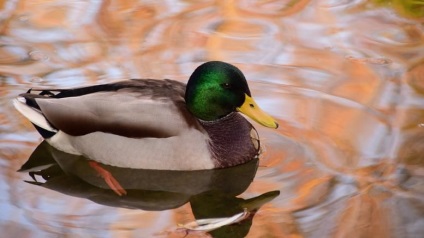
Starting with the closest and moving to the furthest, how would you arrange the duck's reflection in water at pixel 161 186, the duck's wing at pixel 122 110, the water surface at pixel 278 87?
the water surface at pixel 278 87 < the duck's reflection in water at pixel 161 186 < the duck's wing at pixel 122 110

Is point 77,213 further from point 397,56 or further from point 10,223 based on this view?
point 397,56

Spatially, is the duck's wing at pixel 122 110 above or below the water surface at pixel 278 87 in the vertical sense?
above

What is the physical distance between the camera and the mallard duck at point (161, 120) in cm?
519

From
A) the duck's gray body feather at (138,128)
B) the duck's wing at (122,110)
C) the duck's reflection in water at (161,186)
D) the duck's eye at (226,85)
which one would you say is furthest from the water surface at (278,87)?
the duck's eye at (226,85)

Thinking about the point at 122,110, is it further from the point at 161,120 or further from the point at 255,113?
the point at 255,113

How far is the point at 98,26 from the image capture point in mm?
7660

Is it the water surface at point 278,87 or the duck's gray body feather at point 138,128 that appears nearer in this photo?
the water surface at point 278,87

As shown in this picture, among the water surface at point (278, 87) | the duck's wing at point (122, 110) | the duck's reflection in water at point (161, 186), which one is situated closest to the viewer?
the water surface at point (278, 87)

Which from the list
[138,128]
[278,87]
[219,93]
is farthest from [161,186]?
[278,87]

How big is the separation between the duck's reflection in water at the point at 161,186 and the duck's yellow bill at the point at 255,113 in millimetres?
305

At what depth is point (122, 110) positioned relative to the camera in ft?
17.1

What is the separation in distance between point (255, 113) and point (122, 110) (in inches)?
31.4

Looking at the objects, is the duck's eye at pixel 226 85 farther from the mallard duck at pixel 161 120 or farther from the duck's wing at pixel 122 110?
the duck's wing at pixel 122 110

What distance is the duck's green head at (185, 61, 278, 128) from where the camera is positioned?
5.23m
